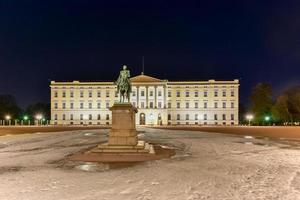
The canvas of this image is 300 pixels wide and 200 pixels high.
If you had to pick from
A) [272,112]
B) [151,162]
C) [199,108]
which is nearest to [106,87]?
[199,108]

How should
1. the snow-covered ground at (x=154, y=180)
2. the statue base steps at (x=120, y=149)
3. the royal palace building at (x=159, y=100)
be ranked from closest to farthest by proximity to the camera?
the snow-covered ground at (x=154, y=180) → the statue base steps at (x=120, y=149) → the royal palace building at (x=159, y=100)

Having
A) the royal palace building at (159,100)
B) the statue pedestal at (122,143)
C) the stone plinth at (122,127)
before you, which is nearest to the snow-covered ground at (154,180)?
the statue pedestal at (122,143)

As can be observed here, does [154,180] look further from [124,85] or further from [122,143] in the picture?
[124,85]

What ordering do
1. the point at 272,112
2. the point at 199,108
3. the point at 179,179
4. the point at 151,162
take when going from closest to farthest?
1. the point at 179,179
2. the point at 151,162
3. the point at 272,112
4. the point at 199,108

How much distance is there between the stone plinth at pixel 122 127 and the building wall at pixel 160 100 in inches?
3220

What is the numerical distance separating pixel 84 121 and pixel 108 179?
95205 millimetres

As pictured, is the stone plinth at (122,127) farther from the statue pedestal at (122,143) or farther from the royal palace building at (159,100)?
the royal palace building at (159,100)

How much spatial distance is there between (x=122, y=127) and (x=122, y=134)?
0.38m

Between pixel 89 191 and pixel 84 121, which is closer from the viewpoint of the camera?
pixel 89 191

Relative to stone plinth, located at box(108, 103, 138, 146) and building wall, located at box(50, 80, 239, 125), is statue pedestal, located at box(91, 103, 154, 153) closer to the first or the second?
stone plinth, located at box(108, 103, 138, 146)

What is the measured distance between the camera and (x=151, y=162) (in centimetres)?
1440

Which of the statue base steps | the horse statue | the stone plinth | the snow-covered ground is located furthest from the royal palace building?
the snow-covered ground

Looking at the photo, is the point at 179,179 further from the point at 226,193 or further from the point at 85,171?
the point at 85,171

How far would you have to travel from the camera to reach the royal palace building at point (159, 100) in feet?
329
